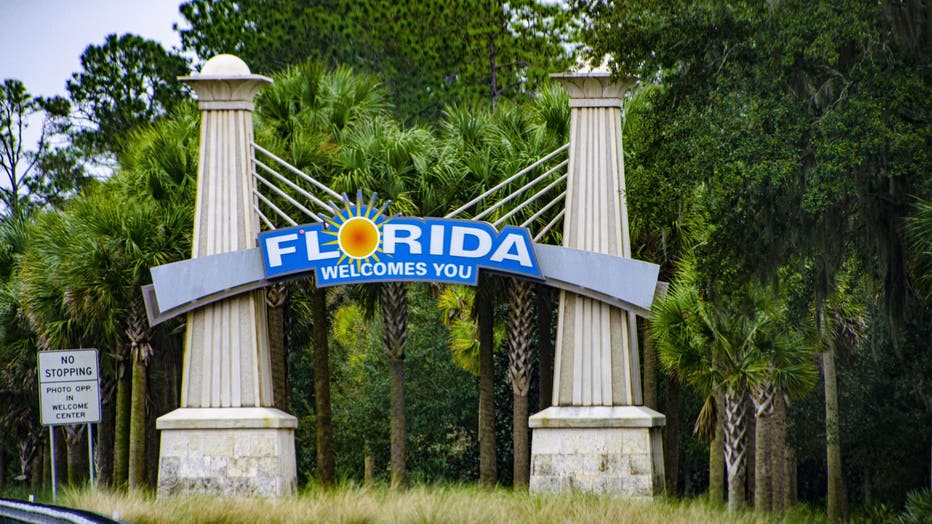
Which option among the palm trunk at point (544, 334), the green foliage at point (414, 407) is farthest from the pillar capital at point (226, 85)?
the green foliage at point (414, 407)

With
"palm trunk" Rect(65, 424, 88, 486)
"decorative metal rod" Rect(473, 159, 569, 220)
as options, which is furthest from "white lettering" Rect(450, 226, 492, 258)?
"palm trunk" Rect(65, 424, 88, 486)

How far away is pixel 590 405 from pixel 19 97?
47810 mm

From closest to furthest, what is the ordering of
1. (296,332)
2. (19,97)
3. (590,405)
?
(590,405) < (296,332) < (19,97)

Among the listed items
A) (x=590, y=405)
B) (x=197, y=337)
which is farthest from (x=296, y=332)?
(x=590, y=405)

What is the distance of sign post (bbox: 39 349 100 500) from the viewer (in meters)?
24.5

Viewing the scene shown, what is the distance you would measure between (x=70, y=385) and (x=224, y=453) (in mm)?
3365

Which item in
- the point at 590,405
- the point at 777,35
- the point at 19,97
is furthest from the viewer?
the point at 19,97

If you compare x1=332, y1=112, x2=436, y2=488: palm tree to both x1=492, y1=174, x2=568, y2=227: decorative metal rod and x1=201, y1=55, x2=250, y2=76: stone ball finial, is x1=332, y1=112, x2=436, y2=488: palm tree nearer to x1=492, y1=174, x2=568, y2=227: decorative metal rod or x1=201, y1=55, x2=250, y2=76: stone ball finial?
x1=492, y1=174, x2=568, y2=227: decorative metal rod

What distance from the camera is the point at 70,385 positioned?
81.1 feet

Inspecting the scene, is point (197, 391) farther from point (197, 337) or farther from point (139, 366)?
point (139, 366)

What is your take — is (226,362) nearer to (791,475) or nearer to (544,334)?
(544,334)

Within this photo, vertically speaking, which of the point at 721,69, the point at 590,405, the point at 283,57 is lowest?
the point at 590,405

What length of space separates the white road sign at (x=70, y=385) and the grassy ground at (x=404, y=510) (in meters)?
1.46

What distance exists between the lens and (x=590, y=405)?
26.5 meters
